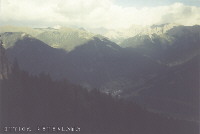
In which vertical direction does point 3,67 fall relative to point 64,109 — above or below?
above

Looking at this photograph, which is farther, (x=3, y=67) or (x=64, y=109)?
(x=64, y=109)

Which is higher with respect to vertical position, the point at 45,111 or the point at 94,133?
the point at 45,111

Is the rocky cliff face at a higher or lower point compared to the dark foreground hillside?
higher

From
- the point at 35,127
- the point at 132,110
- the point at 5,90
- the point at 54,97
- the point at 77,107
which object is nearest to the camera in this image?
the point at 35,127

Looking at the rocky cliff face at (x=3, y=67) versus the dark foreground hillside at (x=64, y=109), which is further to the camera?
the rocky cliff face at (x=3, y=67)

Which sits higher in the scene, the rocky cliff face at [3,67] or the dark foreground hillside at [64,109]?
the rocky cliff face at [3,67]

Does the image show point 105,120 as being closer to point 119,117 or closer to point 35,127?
point 119,117

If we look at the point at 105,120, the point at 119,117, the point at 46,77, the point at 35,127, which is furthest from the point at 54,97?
the point at 35,127

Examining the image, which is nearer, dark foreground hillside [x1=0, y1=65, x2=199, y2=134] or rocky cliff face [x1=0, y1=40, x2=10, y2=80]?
dark foreground hillside [x1=0, y1=65, x2=199, y2=134]
